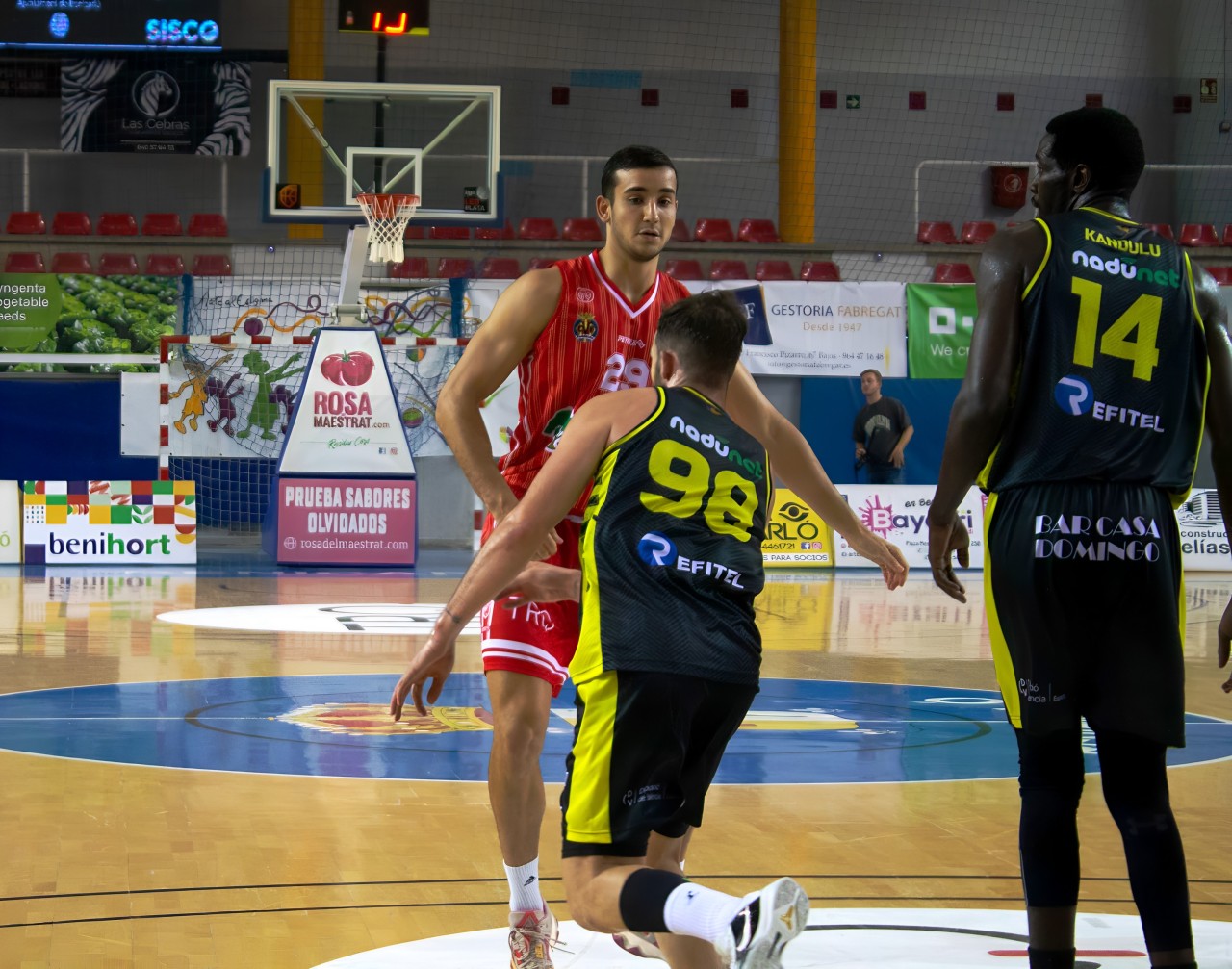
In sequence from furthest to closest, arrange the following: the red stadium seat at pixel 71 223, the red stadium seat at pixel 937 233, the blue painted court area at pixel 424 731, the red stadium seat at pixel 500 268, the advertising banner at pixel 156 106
Answer: the advertising banner at pixel 156 106, the red stadium seat at pixel 937 233, the red stadium seat at pixel 71 223, the red stadium seat at pixel 500 268, the blue painted court area at pixel 424 731

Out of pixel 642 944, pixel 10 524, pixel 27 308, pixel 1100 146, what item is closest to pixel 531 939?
pixel 642 944

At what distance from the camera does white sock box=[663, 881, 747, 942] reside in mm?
2643

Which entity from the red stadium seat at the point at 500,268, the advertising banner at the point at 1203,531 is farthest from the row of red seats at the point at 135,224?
the advertising banner at the point at 1203,531

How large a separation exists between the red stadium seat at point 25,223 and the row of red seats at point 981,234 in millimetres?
11388

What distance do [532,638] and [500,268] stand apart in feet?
51.8

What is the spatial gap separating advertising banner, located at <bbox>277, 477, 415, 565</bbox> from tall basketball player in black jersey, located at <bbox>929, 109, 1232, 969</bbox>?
12366mm

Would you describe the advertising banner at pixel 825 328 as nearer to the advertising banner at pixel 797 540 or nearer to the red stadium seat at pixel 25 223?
the advertising banner at pixel 797 540

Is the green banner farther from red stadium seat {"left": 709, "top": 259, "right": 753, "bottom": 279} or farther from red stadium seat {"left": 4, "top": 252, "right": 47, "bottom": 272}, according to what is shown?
red stadium seat {"left": 4, "top": 252, "right": 47, "bottom": 272}

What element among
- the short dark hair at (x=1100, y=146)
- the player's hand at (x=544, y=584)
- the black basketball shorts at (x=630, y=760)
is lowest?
the black basketball shorts at (x=630, y=760)

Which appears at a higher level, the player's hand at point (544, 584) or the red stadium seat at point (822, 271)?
the red stadium seat at point (822, 271)

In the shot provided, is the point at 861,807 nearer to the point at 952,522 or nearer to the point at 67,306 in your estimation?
the point at 952,522

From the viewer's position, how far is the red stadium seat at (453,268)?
1942 cm

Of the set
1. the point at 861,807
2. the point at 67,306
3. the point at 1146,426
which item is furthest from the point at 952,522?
the point at 67,306

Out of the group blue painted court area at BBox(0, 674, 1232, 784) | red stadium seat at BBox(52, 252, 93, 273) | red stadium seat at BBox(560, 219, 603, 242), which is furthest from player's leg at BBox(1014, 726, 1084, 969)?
red stadium seat at BBox(52, 252, 93, 273)
